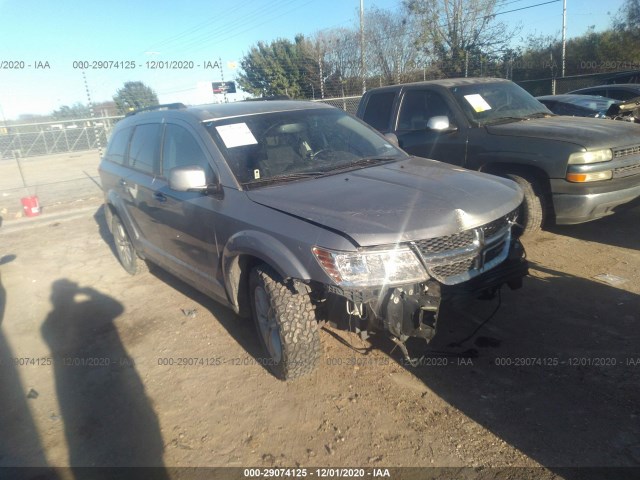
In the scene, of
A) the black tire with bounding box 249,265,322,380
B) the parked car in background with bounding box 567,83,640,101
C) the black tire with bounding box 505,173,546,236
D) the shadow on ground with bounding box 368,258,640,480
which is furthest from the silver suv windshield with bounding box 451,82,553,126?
the parked car in background with bounding box 567,83,640,101

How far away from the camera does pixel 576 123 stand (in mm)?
5293

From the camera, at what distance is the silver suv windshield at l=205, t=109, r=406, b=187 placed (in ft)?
11.1

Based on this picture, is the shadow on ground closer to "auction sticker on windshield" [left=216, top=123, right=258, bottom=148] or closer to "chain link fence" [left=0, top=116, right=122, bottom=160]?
"auction sticker on windshield" [left=216, top=123, right=258, bottom=148]

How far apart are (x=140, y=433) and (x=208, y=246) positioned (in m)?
1.37

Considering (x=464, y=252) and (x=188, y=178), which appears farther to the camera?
(x=188, y=178)

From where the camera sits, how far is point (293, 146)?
12.1 ft

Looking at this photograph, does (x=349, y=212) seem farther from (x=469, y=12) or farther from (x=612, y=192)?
(x=469, y=12)

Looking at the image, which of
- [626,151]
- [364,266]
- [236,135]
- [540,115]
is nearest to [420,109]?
[540,115]

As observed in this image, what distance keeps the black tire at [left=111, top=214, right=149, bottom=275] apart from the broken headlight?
3.69 meters

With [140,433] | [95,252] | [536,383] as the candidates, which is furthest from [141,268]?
[536,383]

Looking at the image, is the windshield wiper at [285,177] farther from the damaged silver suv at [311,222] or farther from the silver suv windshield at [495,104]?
the silver suv windshield at [495,104]

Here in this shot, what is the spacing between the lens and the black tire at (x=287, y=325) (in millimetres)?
2910

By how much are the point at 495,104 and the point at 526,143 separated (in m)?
1.11

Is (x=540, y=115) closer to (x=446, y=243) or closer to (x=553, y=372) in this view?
(x=553, y=372)
